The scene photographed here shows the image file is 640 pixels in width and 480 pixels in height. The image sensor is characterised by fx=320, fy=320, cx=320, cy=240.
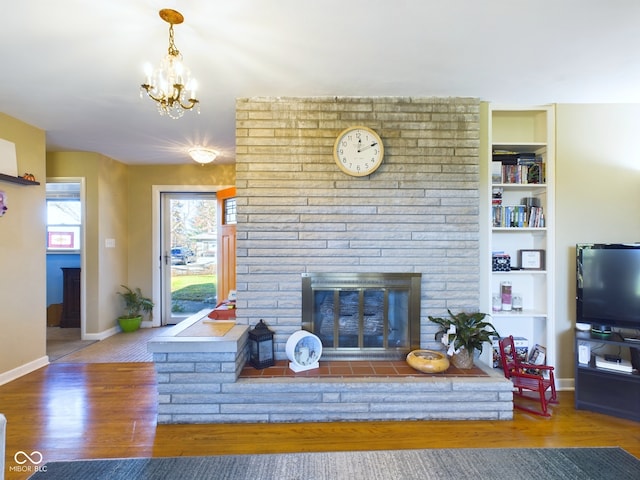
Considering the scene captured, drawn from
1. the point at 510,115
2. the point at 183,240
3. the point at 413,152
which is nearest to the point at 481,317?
the point at 413,152

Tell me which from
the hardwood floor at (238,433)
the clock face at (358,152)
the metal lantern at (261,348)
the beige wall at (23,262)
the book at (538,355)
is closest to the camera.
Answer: the hardwood floor at (238,433)

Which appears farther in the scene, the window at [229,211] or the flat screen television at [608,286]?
the window at [229,211]

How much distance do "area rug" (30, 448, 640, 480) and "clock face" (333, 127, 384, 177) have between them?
192 cm

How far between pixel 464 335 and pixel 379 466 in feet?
3.57

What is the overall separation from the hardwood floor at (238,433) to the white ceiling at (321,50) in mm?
2396

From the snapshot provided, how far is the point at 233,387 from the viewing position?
2162mm

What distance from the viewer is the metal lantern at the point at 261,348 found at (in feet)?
7.86

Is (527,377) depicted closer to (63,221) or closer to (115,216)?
(115,216)

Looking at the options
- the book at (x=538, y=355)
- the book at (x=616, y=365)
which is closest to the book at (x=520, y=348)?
the book at (x=538, y=355)

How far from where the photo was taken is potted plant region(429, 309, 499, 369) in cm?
234

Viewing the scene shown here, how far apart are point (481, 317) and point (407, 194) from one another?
108 cm

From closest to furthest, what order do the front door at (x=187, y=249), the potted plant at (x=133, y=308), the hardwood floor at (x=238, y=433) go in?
1. the hardwood floor at (x=238, y=433)
2. the potted plant at (x=133, y=308)
3. the front door at (x=187, y=249)

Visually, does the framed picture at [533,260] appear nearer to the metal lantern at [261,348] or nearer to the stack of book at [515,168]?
the stack of book at [515,168]

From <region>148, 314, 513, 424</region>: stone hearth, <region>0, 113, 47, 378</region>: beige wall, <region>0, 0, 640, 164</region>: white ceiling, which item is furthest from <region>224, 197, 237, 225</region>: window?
<region>148, 314, 513, 424</region>: stone hearth
